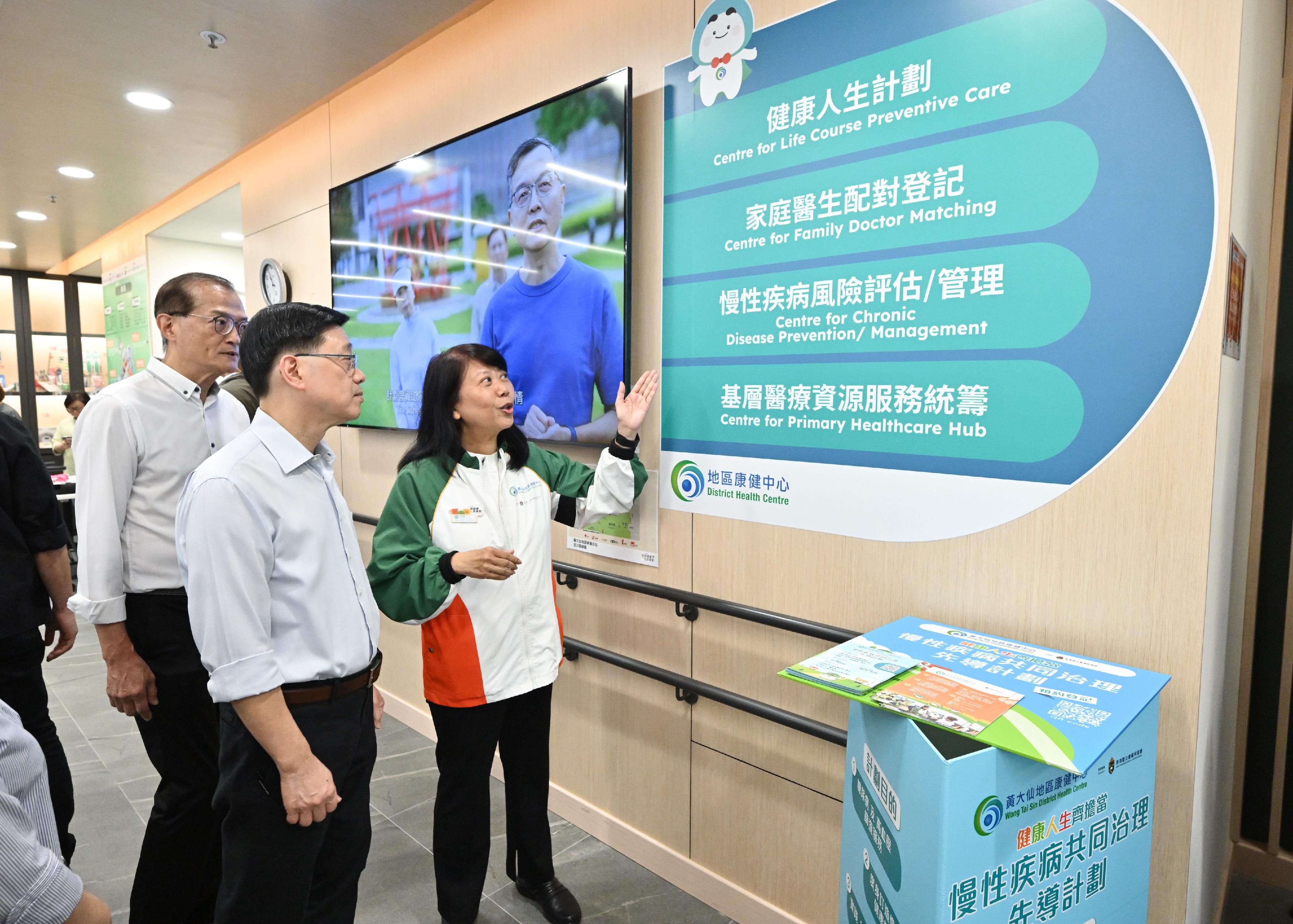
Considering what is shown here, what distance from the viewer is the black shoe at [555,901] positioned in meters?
2.18

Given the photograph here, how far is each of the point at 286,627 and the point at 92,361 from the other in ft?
34.4

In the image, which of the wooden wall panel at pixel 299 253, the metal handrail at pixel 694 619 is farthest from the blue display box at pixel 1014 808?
the wooden wall panel at pixel 299 253

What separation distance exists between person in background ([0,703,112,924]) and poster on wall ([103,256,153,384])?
7.20m

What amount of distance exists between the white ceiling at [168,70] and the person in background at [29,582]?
1.77 meters

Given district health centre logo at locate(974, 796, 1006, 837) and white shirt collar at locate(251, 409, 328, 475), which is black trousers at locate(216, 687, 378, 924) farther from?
district health centre logo at locate(974, 796, 1006, 837)

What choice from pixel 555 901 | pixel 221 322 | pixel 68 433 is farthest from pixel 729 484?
pixel 68 433

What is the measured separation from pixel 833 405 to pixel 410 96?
265cm

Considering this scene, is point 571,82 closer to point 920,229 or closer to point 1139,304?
point 920,229

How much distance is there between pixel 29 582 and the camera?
2.07 m

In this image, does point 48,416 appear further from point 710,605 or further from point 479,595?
point 710,605

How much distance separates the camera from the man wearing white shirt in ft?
4.49

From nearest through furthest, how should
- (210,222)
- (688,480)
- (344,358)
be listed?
(344,358) → (688,480) → (210,222)

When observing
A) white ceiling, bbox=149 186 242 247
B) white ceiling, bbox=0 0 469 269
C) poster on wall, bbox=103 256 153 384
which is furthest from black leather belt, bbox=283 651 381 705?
poster on wall, bbox=103 256 153 384

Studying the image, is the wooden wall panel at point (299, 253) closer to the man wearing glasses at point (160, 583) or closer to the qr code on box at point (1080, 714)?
the man wearing glasses at point (160, 583)
